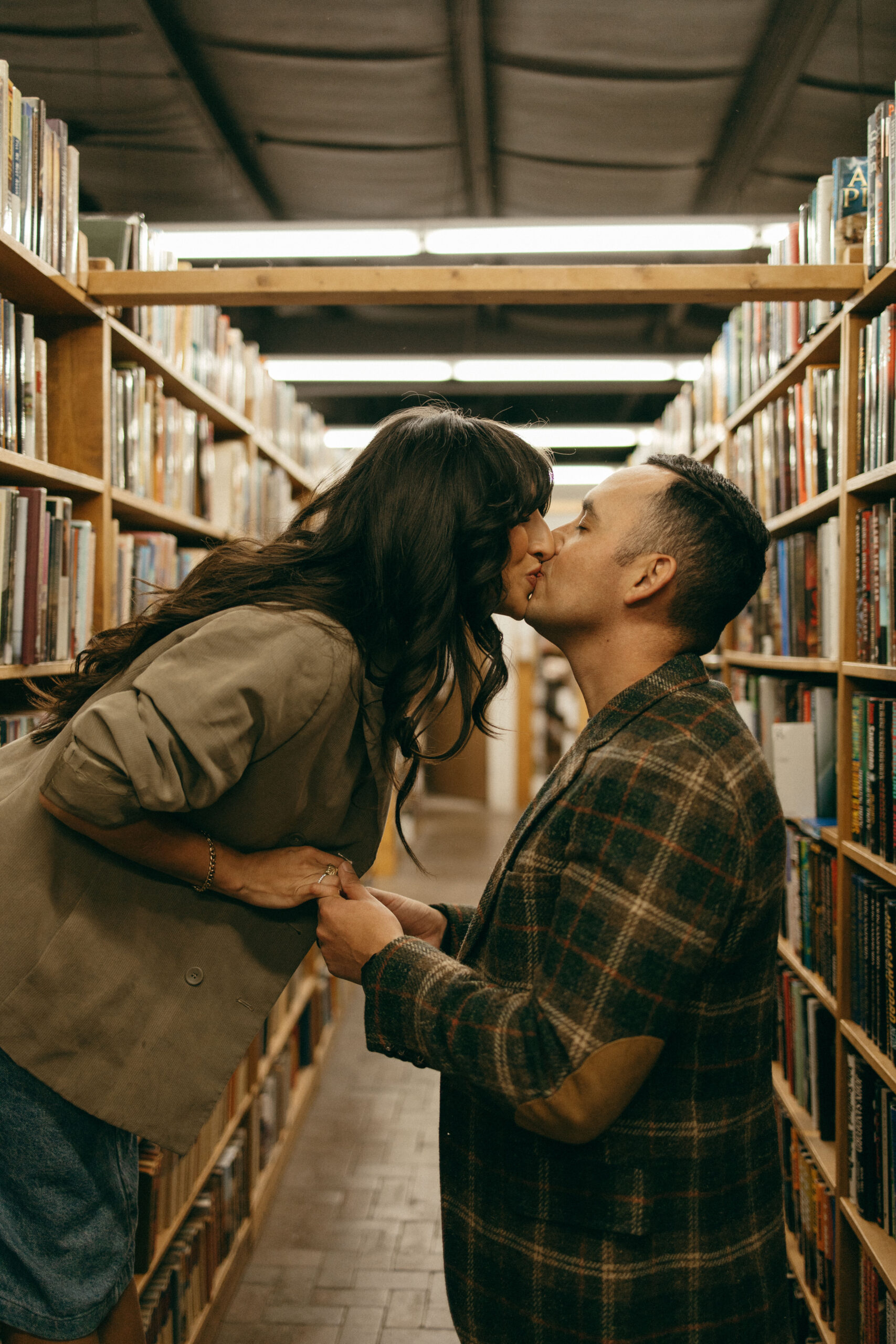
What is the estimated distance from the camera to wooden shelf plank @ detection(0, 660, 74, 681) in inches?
55.7

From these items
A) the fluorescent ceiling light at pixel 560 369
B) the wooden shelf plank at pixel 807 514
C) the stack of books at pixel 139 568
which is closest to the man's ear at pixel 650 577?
the wooden shelf plank at pixel 807 514

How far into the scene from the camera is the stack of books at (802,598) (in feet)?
6.17

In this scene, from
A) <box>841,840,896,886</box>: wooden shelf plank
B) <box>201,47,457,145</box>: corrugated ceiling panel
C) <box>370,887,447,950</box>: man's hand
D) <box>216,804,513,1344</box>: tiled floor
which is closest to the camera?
<box>370,887,447,950</box>: man's hand

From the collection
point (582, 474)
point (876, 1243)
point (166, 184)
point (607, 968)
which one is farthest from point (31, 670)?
point (582, 474)

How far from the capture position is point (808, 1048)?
6.62 feet

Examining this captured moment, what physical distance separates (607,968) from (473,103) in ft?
9.88

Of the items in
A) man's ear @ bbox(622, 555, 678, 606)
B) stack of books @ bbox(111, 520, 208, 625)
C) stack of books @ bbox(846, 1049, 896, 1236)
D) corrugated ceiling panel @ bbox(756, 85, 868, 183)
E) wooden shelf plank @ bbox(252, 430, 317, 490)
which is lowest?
stack of books @ bbox(846, 1049, 896, 1236)

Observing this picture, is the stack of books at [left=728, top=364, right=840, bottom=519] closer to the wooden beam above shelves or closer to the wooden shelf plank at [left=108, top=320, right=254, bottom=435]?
the wooden beam above shelves

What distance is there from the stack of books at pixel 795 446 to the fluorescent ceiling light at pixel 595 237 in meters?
0.88

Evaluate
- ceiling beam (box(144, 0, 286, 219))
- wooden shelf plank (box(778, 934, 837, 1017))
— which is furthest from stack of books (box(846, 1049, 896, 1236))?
ceiling beam (box(144, 0, 286, 219))

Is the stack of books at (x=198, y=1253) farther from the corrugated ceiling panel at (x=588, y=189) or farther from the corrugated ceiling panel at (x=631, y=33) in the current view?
the corrugated ceiling panel at (x=588, y=189)

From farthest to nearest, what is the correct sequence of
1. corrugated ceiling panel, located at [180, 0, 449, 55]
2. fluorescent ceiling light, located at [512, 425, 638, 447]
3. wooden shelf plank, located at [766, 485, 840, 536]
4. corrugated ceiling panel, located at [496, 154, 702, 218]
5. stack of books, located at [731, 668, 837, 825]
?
fluorescent ceiling light, located at [512, 425, 638, 447]
corrugated ceiling panel, located at [496, 154, 702, 218]
corrugated ceiling panel, located at [180, 0, 449, 55]
stack of books, located at [731, 668, 837, 825]
wooden shelf plank, located at [766, 485, 840, 536]

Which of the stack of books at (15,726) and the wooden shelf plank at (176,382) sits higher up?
the wooden shelf plank at (176,382)

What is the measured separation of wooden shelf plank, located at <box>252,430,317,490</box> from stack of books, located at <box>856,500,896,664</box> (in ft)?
5.83
